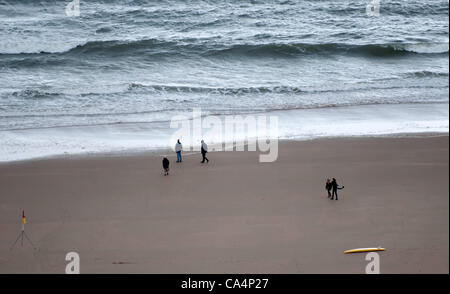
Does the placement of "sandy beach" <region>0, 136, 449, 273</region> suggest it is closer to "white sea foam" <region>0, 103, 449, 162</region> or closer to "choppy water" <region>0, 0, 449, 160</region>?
"white sea foam" <region>0, 103, 449, 162</region>

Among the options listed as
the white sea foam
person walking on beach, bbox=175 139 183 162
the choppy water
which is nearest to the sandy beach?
person walking on beach, bbox=175 139 183 162

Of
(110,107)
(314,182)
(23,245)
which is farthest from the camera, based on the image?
(110,107)

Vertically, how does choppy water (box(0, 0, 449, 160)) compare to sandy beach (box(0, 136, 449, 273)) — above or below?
above

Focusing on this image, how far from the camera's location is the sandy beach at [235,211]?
38.2ft

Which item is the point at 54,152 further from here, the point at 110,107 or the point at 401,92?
the point at 401,92

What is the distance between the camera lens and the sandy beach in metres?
11.6

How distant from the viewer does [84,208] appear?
46.4 feet

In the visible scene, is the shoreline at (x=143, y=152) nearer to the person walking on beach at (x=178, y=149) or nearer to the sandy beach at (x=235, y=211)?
the sandy beach at (x=235, y=211)

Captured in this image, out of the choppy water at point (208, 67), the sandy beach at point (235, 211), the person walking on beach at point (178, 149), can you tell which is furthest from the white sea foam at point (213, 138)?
the person walking on beach at point (178, 149)

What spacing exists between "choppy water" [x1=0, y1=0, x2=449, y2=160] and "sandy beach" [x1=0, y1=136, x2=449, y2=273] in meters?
2.58

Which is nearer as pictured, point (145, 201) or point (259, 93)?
point (145, 201)

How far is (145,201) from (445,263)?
7.96 meters

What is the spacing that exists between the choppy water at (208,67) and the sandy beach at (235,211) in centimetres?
258
